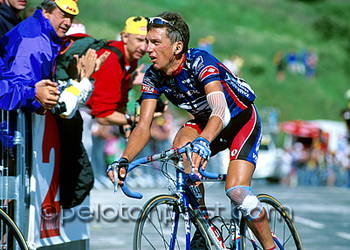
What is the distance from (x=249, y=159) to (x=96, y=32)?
180 ft

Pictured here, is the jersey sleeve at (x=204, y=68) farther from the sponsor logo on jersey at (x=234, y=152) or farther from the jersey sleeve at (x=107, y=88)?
the jersey sleeve at (x=107, y=88)

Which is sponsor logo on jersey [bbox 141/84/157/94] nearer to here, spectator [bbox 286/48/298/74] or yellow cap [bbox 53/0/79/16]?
yellow cap [bbox 53/0/79/16]

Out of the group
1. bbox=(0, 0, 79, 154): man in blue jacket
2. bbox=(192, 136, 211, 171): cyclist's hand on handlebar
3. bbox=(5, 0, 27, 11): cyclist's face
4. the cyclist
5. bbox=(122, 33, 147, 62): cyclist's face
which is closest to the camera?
bbox=(192, 136, 211, 171): cyclist's hand on handlebar

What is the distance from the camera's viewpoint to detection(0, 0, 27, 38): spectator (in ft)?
18.2

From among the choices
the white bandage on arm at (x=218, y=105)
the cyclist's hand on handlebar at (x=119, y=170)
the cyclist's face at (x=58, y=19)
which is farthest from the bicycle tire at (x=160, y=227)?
the cyclist's face at (x=58, y=19)

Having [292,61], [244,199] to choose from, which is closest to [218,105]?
[244,199]

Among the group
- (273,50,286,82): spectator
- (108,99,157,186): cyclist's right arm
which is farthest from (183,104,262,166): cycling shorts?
(273,50,286,82): spectator

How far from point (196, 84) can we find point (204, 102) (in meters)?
0.22

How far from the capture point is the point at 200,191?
4.68 metres

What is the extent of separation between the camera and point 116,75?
657cm

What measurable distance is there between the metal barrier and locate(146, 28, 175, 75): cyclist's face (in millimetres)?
1210

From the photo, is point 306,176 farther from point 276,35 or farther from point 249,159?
point 276,35

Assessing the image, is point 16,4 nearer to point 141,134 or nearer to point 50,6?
point 50,6

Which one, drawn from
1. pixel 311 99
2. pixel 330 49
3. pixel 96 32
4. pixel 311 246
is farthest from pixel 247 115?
pixel 330 49
